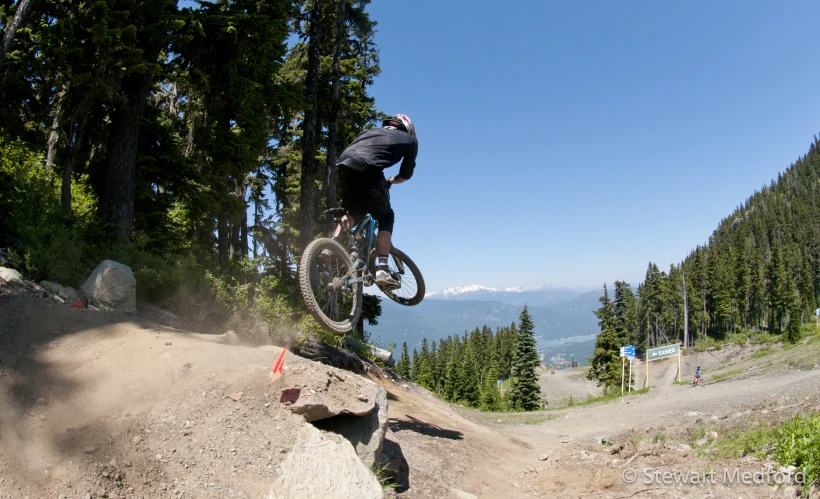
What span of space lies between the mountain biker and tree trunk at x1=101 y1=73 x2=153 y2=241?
6.42 m

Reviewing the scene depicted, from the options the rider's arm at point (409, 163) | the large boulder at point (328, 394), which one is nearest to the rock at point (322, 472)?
the large boulder at point (328, 394)

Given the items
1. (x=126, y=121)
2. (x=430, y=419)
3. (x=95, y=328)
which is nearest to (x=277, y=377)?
(x=95, y=328)

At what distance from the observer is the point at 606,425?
11.8 meters

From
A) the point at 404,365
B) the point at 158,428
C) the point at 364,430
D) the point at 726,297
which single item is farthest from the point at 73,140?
the point at 726,297

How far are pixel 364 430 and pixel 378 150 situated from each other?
3.47 meters

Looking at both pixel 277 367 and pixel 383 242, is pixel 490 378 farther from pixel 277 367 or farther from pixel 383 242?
pixel 277 367

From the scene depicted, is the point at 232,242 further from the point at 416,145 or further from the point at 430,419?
the point at 416,145

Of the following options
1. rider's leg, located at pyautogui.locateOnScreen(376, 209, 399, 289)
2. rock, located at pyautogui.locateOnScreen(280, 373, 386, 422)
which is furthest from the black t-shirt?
rock, located at pyautogui.locateOnScreen(280, 373, 386, 422)

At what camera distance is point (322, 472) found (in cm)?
392

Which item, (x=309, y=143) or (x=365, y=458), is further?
(x=309, y=143)

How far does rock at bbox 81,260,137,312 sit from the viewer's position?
6341mm

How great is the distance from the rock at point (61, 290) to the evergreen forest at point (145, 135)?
0.46m

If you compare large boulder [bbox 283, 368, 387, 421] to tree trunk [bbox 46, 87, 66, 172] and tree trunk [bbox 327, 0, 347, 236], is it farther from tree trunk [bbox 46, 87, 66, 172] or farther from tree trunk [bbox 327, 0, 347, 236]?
tree trunk [bbox 327, 0, 347, 236]

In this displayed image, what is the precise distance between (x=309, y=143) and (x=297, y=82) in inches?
202
